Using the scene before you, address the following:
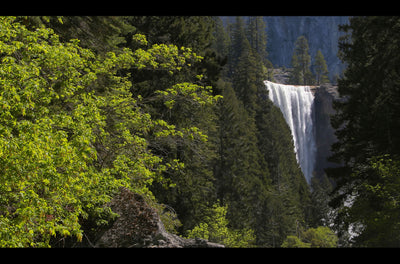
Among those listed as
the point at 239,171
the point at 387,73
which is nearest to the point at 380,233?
the point at 387,73

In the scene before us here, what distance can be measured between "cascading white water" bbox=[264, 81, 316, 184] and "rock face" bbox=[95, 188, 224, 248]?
65.9 m

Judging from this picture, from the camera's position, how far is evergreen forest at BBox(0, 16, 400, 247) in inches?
215

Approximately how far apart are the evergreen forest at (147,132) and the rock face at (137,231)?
270mm

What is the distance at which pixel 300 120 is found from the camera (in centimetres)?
7156

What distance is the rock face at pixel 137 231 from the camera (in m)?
5.90

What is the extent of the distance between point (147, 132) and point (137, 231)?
5.55 m

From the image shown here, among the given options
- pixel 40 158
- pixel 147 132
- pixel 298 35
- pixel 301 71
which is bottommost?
pixel 147 132

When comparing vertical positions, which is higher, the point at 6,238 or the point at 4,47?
the point at 4,47

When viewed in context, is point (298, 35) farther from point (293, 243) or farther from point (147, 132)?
point (147, 132)

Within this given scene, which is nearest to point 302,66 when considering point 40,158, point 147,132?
point 147,132
